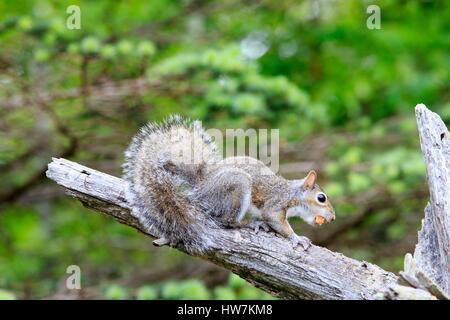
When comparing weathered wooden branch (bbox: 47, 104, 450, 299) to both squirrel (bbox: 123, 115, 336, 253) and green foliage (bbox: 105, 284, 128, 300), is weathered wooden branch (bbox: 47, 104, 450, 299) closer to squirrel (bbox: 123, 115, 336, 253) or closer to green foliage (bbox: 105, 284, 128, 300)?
squirrel (bbox: 123, 115, 336, 253)

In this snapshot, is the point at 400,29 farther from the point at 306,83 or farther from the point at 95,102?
the point at 95,102

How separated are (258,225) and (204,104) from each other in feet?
7.04

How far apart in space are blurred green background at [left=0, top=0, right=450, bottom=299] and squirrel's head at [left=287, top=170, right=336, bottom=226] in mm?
1175

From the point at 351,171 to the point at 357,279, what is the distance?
10.3 feet

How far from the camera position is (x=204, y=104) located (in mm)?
5523

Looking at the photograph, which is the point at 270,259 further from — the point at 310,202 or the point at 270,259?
the point at 310,202

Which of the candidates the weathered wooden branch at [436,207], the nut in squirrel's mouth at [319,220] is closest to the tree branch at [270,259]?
the weathered wooden branch at [436,207]

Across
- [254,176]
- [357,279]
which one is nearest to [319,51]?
[254,176]

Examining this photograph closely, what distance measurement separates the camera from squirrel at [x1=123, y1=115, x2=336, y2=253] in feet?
10.8

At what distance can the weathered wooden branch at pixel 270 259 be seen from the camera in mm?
3041

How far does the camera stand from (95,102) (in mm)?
5609

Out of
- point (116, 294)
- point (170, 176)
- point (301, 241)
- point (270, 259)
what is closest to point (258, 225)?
point (301, 241)

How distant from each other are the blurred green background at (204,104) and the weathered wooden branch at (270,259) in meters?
0.96

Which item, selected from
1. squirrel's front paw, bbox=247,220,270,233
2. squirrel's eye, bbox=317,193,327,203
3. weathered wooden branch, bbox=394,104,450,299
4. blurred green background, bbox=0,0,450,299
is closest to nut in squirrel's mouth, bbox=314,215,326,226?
squirrel's eye, bbox=317,193,327,203
